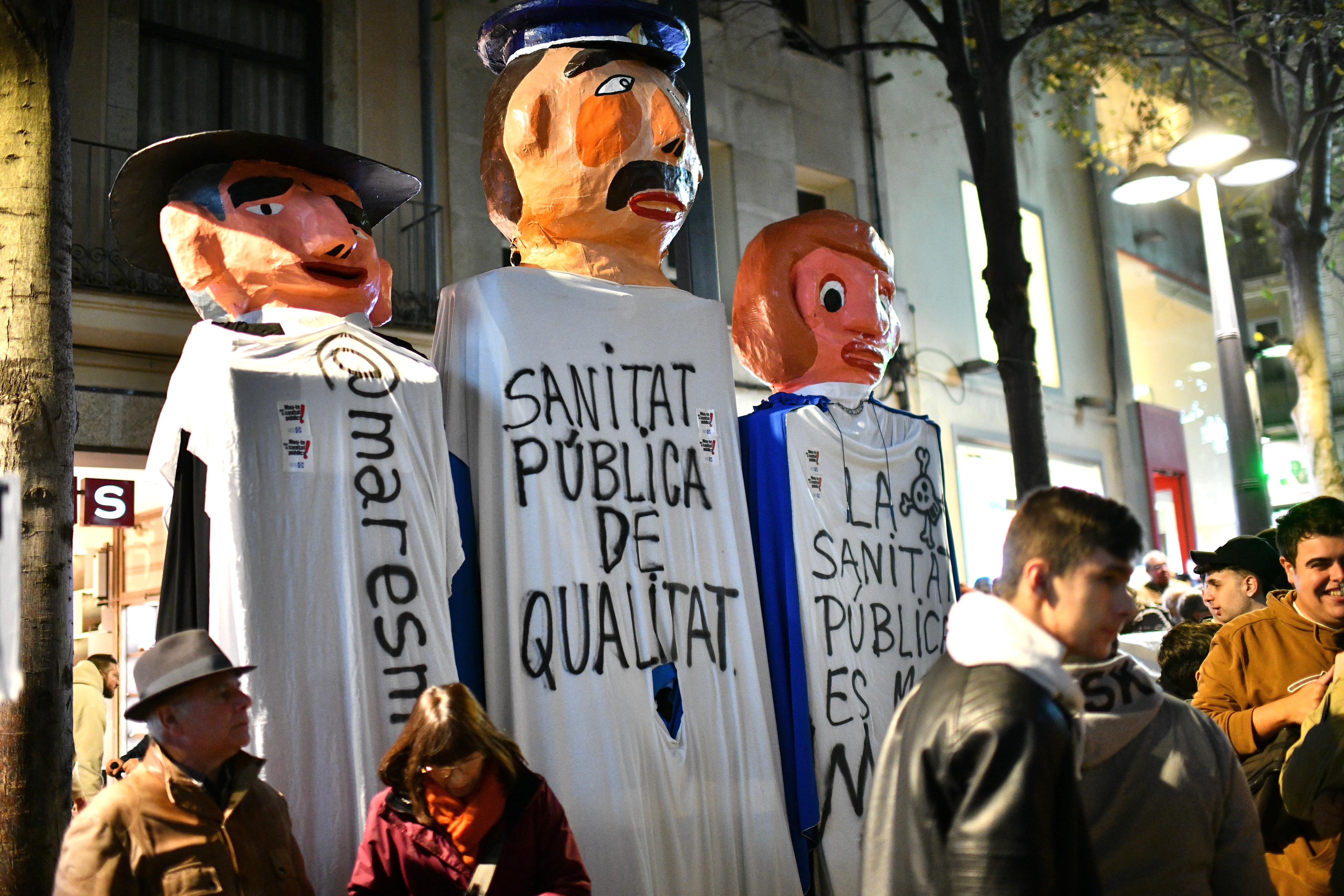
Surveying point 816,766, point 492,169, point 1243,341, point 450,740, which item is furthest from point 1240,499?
point 450,740

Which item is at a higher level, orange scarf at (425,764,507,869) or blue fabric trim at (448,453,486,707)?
blue fabric trim at (448,453,486,707)

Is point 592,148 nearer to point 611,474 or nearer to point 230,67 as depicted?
point 611,474

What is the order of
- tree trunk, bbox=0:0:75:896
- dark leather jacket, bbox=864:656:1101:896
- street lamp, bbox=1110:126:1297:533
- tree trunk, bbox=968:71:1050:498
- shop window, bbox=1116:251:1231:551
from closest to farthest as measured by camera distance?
dark leather jacket, bbox=864:656:1101:896 < tree trunk, bbox=0:0:75:896 < tree trunk, bbox=968:71:1050:498 < street lamp, bbox=1110:126:1297:533 < shop window, bbox=1116:251:1231:551

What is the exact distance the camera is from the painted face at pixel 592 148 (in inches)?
188

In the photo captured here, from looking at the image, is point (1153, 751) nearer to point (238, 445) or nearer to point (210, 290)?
point (238, 445)

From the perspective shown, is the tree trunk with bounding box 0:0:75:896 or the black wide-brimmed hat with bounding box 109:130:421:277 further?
the black wide-brimmed hat with bounding box 109:130:421:277

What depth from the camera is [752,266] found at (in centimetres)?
563

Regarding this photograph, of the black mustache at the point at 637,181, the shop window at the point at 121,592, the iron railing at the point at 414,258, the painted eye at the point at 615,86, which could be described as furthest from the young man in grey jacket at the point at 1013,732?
the shop window at the point at 121,592

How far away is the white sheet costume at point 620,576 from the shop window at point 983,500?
10006 millimetres

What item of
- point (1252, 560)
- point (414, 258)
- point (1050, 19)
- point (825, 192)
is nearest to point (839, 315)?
point (1252, 560)

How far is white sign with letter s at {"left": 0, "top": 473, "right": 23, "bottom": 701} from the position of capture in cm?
194

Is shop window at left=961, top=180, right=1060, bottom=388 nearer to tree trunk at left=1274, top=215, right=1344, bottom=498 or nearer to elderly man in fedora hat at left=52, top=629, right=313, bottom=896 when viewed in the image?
tree trunk at left=1274, top=215, right=1344, bottom=498

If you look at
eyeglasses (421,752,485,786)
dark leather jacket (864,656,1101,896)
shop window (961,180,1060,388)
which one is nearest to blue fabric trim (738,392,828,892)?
eyeglasses (421,752,485,786)

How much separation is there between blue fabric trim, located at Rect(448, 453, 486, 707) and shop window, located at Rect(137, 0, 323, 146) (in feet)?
22.9
